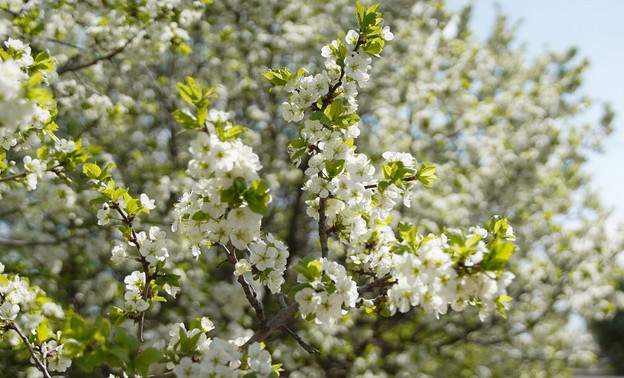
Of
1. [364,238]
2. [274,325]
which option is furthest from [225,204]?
[364,238]

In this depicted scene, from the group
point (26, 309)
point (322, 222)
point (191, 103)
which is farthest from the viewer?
point (26, 309)

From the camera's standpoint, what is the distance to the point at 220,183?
1821 millimetres

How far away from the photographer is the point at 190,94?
5.93 ft

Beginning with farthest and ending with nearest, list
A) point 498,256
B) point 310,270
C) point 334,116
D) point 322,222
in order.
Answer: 1. point 322,222
2. point 334,116
3. point 310,270
4. point 498,256

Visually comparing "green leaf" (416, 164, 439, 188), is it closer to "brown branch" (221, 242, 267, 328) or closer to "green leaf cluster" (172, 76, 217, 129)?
"brown branch" (221, 242, 267, 328)

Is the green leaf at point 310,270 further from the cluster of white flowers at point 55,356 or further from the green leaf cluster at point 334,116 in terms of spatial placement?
the cluster of white flowers at point 55,356

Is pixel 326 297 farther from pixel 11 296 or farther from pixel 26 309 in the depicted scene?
pixel 26 309

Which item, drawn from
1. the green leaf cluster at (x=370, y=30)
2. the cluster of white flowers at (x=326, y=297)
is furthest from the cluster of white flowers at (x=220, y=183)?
the green leaf cluster at (x=370, y=30)

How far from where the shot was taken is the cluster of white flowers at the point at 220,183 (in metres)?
1.74

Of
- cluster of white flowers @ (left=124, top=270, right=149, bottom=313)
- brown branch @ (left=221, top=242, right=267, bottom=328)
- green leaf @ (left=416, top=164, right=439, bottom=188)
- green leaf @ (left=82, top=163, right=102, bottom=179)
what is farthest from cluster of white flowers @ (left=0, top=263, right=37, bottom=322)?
green leaf @ (left=416, top=164, right=439, bottom=188)

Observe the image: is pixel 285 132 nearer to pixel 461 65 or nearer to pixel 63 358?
pixel 461 65

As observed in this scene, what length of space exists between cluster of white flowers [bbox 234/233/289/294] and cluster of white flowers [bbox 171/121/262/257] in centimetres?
21

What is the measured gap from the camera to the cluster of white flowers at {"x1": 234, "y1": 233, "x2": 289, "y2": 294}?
86.5 inches

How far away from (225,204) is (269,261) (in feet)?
1.55
